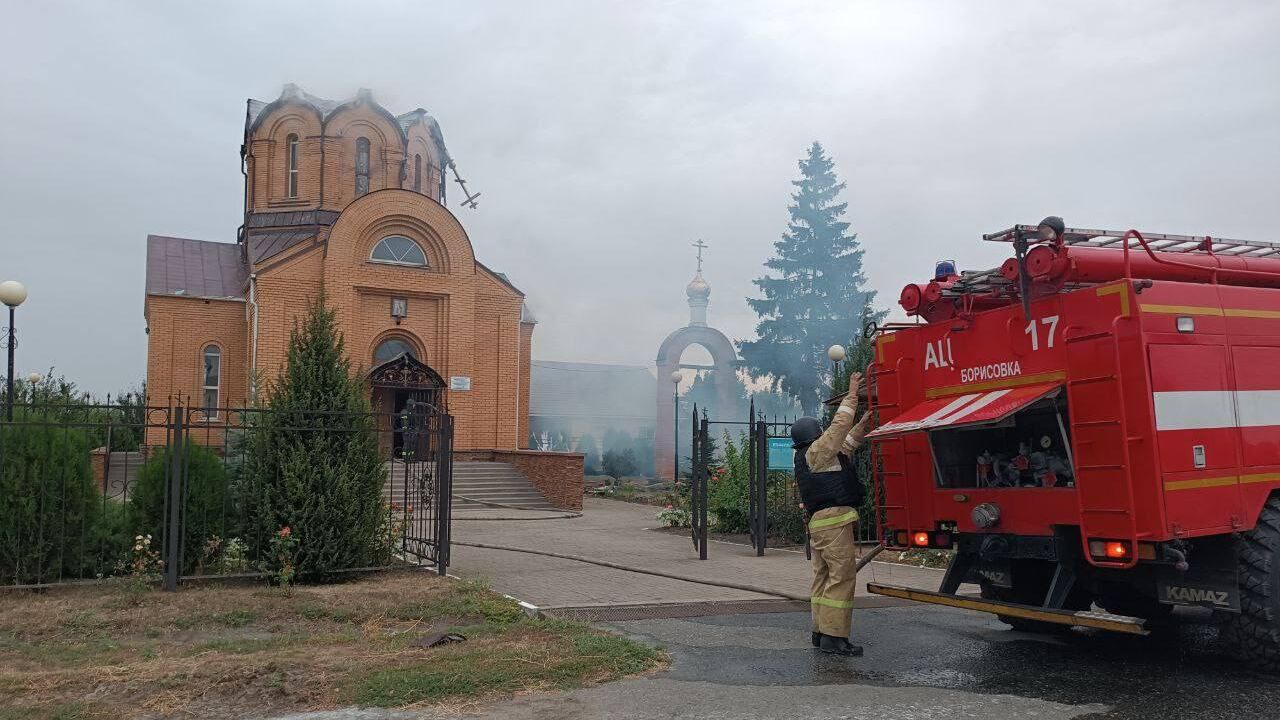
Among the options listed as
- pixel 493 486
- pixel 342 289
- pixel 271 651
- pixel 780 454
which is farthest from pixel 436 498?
pixel 342 289

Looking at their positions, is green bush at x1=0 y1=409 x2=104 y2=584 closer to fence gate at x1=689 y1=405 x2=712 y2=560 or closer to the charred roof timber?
fence gate at x1=689 y1=405 x2=712 y2=560

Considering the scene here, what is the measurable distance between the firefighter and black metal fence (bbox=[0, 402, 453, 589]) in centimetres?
447

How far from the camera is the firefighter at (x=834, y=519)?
677 cm

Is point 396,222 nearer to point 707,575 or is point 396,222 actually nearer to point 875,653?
point 707,575

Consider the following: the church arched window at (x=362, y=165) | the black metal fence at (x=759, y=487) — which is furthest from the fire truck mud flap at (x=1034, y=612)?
the church arched window at (x=362, y=165)

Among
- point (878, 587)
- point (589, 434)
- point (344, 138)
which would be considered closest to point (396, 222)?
point (344, 138)

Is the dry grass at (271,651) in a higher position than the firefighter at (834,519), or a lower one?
lower

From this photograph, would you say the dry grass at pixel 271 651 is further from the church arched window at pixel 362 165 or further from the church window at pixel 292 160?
the church window at pixel 292 160

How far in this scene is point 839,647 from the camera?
6.74 meters

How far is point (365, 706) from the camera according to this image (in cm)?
527

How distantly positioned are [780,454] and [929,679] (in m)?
6.80

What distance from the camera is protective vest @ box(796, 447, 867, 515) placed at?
274 inches

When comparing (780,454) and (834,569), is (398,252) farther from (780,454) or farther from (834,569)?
(834,569)

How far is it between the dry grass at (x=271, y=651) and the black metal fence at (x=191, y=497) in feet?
1.32
